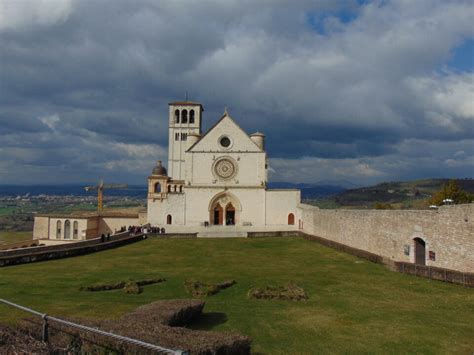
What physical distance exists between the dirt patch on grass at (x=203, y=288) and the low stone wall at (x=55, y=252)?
11.4 metres

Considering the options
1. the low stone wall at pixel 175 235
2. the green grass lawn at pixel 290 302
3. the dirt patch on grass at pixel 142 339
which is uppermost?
the dirt patch on grass at pixel 142 339

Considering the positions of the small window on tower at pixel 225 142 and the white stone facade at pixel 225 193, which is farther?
the small window on tower at pixel 225 142

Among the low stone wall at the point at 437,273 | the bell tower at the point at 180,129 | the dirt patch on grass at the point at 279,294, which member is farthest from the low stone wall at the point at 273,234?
the bell tower at the point at 180,129

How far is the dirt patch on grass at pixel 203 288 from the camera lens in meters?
15.0

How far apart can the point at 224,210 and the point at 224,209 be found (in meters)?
0.13

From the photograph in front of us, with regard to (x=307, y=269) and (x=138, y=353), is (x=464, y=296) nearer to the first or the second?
(x=307, y=269)

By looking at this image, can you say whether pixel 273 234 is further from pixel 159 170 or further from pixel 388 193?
pixel 388 193

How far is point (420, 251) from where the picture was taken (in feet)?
71.2

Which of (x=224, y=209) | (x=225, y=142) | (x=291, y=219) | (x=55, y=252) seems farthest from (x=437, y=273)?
(x=225, y=142)

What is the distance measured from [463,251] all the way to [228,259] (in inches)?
512

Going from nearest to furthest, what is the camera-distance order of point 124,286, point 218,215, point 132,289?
point 132,289 → point 124,286 → point 218,215

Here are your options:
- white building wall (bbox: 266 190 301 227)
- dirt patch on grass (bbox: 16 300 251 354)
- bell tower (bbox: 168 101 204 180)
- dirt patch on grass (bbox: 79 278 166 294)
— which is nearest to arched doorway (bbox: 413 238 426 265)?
dirt patch on grass (bbox: 79 278 166 294)

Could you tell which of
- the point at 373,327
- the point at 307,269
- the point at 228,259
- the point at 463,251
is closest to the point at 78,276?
the point at 228,259

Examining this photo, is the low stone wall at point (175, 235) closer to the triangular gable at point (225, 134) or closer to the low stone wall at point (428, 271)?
the triangular gable at point (225, 134)
